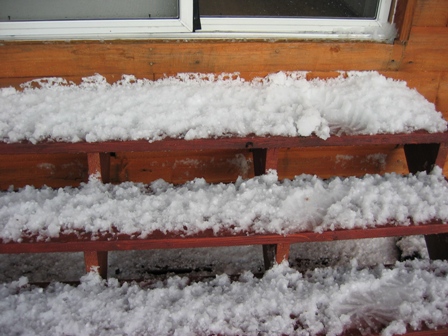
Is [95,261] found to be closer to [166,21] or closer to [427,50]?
[166,21]

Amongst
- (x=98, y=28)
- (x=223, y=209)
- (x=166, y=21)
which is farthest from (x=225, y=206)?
(x=98, y=28)

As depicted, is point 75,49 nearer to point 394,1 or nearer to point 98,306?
point 98,306

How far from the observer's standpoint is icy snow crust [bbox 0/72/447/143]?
176 cm

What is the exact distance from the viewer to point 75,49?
6.38 ft

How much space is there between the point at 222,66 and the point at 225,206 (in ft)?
2.54

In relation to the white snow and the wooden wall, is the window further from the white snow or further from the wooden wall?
the white snow

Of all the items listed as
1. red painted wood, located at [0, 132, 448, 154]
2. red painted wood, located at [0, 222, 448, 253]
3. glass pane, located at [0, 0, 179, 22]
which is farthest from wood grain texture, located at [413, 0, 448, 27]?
glass pane, located at [0, 0, 179, 22]

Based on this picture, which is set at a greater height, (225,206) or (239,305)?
(225,206)

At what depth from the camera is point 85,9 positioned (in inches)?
77.0

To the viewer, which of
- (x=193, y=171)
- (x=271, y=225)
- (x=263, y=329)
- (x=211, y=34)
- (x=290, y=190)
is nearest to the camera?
(x=263, y=329)

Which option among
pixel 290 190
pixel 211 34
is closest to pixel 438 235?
pixel 290 190

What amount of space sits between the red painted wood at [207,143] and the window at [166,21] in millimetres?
625

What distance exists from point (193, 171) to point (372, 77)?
114cm

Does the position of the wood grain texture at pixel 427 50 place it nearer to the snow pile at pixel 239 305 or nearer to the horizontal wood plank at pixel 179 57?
the horizontal wood plank at pixel 179 57
